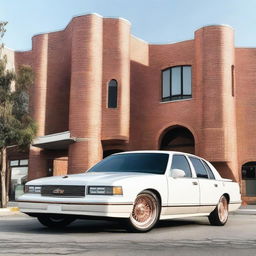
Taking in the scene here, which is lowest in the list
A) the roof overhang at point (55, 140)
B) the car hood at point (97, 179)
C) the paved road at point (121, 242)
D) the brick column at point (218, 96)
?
the paved road at point (121, 242)

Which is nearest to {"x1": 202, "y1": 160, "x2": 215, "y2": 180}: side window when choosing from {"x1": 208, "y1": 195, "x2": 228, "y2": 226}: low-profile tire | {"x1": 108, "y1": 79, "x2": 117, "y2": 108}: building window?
{"x1": 208, "y1": 195, "x2": 228, "y2": 226}: low-profile tire

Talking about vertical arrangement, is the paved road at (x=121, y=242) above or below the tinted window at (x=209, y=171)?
below

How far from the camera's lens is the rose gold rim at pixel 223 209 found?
1021 cm

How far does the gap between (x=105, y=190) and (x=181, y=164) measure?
2.36 m

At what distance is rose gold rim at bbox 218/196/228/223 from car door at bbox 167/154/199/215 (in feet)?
3.60

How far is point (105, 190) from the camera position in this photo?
301 inches

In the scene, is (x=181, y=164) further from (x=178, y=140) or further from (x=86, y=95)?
(x=178, y=140)

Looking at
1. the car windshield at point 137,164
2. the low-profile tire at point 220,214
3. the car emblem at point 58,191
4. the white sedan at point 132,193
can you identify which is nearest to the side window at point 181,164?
the white sedan at point 132,193

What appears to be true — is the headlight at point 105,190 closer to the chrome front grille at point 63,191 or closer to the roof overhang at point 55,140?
the chrome front grille at point 63,191

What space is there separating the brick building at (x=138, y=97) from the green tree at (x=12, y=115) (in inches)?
336

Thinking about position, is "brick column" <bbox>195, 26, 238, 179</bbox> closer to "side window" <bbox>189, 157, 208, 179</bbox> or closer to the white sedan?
"side window" <bbox>189, 157, 208, 179</bbox>

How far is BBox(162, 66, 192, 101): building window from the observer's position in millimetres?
30469

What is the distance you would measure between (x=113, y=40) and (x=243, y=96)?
8.95 m

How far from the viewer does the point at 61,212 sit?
25.3 feet
